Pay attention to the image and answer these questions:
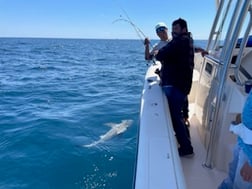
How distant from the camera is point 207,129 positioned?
128 inches

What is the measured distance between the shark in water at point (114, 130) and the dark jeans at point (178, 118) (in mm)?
2468

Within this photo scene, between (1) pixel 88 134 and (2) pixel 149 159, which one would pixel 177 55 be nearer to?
(2) pixel 149 159

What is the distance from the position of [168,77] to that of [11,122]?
4.76 metres

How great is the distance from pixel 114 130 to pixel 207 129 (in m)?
2.88

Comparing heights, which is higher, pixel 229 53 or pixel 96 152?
pixel 229 53

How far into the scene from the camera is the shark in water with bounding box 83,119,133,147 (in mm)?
5543

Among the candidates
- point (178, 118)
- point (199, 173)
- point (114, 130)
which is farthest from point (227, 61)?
point (114, 130)

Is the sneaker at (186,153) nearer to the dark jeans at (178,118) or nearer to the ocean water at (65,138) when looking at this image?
the dark jeans at (178,118)

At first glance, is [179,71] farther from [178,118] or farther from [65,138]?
[65,138]

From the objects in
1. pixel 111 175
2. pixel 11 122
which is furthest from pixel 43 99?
pixel 111 175

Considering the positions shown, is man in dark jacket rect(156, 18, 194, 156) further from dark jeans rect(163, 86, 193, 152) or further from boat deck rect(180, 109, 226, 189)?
boat deck rect(180, 109, 226, 189)

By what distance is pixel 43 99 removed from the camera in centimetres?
928

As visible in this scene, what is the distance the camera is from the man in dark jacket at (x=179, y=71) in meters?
3.02

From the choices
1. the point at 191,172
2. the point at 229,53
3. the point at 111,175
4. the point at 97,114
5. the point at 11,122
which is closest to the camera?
the point at 229,53
